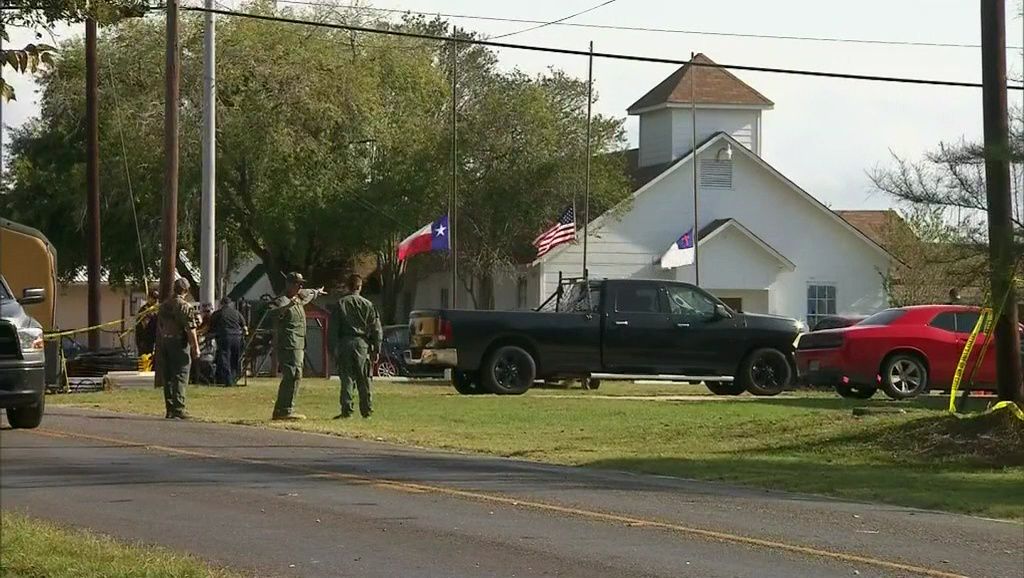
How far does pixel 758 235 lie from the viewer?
49000mm

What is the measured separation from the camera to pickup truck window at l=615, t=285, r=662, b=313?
26.3 m

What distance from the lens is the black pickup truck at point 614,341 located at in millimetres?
25672

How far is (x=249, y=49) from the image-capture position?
43406 mm

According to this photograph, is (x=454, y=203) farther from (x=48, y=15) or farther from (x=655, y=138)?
(x=48, y=15)

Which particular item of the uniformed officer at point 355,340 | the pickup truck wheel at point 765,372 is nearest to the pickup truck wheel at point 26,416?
the uniformed officer at point 355,340

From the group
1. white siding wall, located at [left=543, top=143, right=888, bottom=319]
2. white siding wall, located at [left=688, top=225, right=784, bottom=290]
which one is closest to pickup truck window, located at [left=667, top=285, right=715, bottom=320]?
white siding wall, located at [left=543, top=143, right=888, bottom=319]

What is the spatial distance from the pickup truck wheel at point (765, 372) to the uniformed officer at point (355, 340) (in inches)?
312

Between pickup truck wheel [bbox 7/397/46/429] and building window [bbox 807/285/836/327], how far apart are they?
34.1 metres

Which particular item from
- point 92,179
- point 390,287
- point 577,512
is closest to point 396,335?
point 92,179

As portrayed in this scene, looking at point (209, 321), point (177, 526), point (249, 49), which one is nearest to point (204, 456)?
point (177, 526)

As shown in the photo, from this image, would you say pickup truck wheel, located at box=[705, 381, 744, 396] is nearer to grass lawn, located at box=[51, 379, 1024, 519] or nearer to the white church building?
grass lawn, located at box=[51, 379, 1024, 519]

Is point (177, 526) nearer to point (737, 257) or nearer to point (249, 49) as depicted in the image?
point (249, 49)

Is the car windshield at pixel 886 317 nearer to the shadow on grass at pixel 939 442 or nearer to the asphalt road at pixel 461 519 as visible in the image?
the shadow on grass at pixel 939 442

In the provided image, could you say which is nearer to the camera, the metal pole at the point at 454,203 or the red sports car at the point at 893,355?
the red sports car at the point at 893,355
